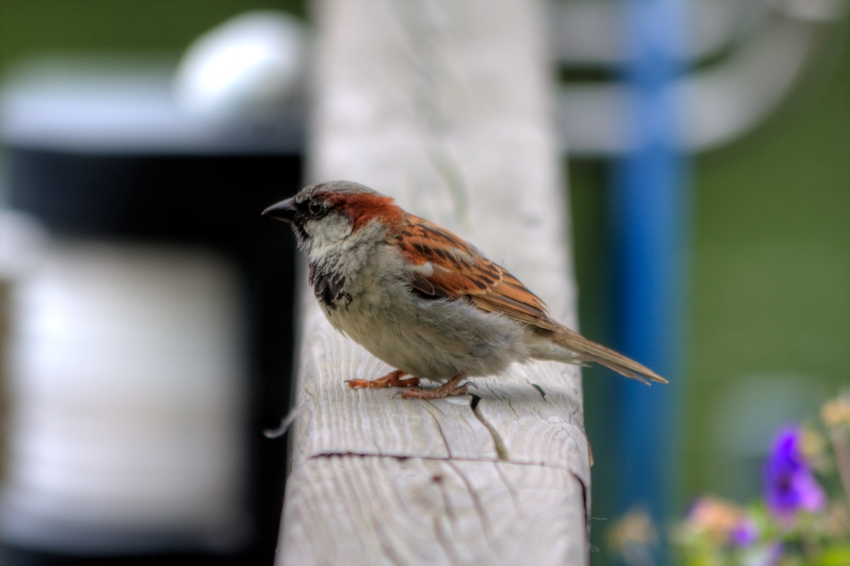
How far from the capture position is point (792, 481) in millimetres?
1862

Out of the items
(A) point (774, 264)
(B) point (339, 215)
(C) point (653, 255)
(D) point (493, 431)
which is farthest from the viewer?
(A) point (774, 264)

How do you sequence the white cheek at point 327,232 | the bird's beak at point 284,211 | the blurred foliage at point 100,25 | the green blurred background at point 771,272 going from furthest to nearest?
the blurred foliage at point 100,25, the green blurred background at point 771,272, the bird's beak at point 284,211, the white cheek at point 327,232

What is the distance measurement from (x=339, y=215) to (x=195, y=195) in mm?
1480

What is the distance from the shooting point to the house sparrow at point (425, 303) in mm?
1927

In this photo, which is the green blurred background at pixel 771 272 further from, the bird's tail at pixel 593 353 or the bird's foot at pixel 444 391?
the bird's foot at pixel 444 391

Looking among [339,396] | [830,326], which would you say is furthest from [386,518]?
[830,326]

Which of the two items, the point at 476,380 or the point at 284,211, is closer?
the point at 476,380

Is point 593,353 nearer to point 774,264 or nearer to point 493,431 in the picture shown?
point 493,431

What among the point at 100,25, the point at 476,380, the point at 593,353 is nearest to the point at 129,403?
the point at 476,380

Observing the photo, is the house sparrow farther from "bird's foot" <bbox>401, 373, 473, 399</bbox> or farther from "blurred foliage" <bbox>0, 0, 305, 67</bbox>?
"blurred foliage" <bbox>0, 0, 305, 67</bbox>

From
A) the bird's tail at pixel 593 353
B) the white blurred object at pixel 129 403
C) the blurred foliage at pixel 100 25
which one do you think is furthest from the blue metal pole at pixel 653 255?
the blurred foliage at pixel 100 25

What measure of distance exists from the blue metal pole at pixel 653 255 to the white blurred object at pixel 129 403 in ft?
4.73

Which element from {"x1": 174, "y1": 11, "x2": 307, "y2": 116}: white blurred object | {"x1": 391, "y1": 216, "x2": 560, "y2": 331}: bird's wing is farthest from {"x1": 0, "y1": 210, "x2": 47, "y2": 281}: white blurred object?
{"x1": 391, "y1": 216, "x2": 560, "y2": 331}: bird's wing

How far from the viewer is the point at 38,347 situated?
11.8ft
